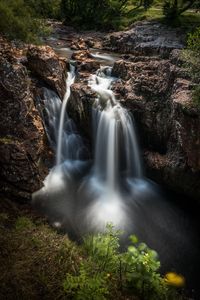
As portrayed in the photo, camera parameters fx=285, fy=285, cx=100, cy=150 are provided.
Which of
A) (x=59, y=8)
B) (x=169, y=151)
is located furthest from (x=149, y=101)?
(x=59, y=8)

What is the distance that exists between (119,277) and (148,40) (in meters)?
27.6

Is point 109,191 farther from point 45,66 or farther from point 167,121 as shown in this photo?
point 45,66

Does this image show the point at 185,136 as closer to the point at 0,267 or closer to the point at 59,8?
the point at 0,267

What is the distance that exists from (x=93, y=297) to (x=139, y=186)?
871cm

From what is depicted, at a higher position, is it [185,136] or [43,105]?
[43,105]

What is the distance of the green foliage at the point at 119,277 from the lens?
21.5 ft

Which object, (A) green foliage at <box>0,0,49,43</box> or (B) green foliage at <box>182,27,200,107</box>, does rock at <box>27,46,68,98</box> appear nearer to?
(A) green foliage at <box>0,0,49,43</box>

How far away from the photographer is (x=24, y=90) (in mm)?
13180

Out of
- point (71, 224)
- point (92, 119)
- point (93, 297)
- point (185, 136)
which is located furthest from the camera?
point (92, 119)

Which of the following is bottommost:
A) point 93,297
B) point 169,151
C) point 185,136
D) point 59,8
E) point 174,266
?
point 174,266

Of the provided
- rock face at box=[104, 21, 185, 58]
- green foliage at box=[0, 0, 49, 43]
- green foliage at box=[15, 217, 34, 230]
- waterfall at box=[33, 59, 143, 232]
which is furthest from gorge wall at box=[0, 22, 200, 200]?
rock face at box=[104, 21, 185, 58]

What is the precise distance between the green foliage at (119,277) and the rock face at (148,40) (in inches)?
934

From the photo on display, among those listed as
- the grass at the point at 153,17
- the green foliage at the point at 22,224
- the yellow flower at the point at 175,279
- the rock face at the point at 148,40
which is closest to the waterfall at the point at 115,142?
the green foliage at the point at 22,224

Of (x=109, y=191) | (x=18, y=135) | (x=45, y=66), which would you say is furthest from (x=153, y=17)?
(x=18, y=135)
